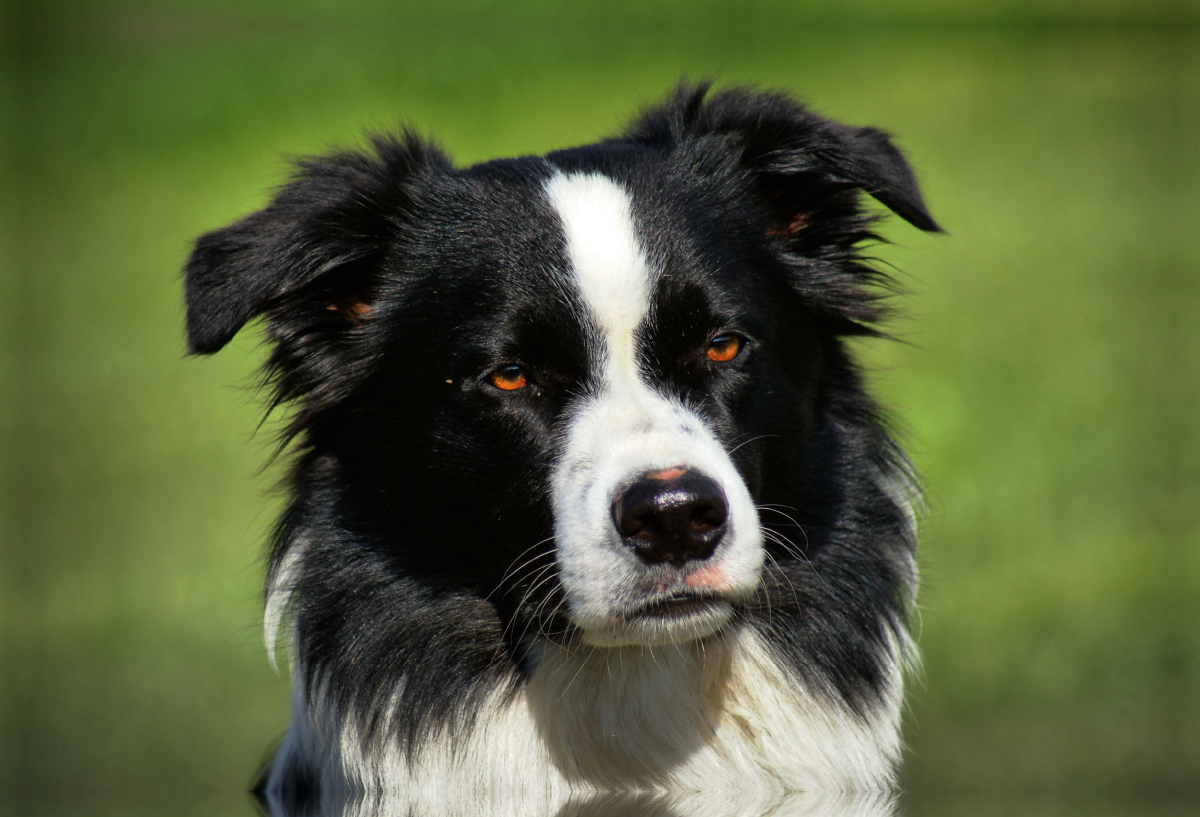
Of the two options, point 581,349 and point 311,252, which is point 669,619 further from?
point 311,252

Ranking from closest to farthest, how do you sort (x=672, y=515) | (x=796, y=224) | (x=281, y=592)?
(x=672, y=515)
(x=281, y=592)
(x=796, y=224)

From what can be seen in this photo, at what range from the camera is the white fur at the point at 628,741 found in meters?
3.97

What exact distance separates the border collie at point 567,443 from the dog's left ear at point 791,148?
11 mm

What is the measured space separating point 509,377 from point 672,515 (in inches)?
31.1

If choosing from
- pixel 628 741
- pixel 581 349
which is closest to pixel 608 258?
pixel 581 349

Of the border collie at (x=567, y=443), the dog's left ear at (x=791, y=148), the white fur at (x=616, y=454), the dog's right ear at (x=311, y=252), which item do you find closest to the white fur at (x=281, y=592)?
the border collie at (x=567, y=443)

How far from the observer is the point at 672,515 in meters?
3.31

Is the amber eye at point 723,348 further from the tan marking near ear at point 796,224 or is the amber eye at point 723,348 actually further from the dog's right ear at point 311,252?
the dog's right ear at point 311,252

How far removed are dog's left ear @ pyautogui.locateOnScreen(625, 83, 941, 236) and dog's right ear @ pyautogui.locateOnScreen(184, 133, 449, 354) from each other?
2.91 ft

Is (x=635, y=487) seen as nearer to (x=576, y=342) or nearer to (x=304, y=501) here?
(x=576, y=342)

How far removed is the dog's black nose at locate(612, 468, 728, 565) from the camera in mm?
3305

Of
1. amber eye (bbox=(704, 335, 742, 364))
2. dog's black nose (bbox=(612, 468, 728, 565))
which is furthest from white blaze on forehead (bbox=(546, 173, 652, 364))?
dog's black nose (bbox=(612, 468, 728, 565))

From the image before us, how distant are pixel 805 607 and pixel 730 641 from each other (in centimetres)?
28

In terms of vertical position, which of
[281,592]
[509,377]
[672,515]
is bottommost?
[281,592]
